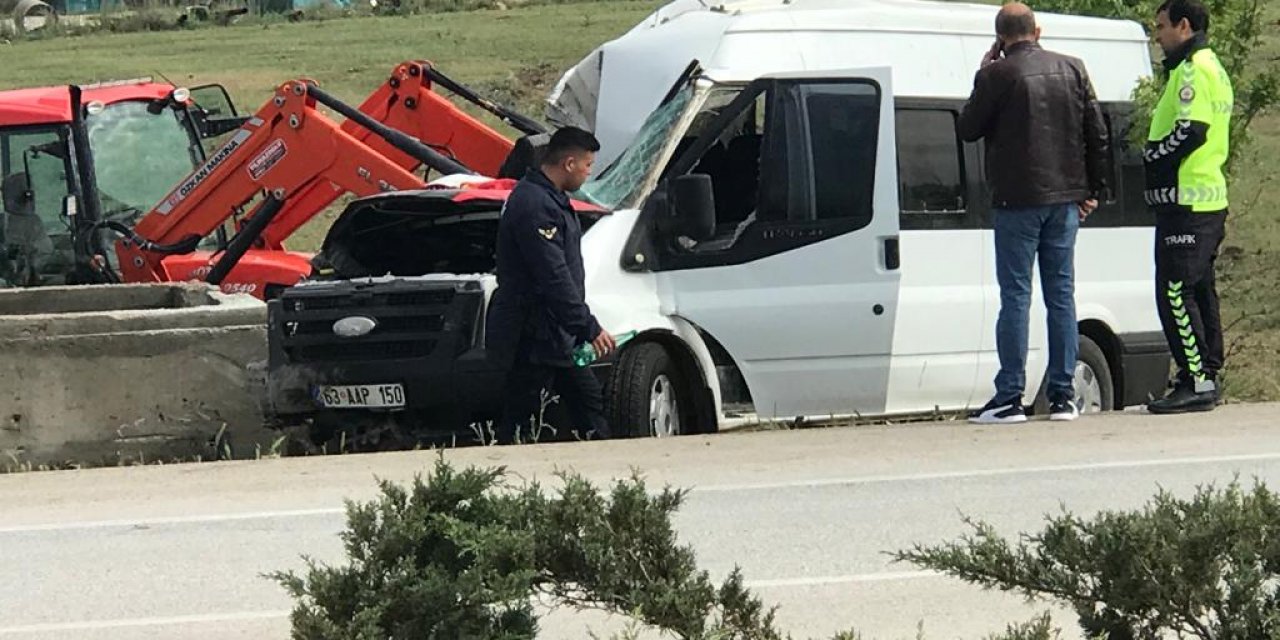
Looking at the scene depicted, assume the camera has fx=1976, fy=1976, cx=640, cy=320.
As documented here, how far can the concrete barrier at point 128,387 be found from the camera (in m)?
10.8

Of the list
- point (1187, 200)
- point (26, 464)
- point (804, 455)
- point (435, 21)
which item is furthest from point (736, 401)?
point (435, 21)

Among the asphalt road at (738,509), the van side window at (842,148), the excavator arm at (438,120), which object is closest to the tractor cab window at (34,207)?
the excavator arm at (438,120)

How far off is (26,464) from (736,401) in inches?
153

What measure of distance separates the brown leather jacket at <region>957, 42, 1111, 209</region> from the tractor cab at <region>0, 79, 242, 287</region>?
20.6ft

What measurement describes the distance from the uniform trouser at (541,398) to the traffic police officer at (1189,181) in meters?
3.11

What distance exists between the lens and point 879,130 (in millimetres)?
10883

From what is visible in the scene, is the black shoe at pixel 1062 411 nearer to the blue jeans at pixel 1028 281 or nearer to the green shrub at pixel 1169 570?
the blue jeans at pixel 1028 281

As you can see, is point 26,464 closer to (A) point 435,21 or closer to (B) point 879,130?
(B) point 879,130

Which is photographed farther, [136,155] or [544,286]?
[136,155]

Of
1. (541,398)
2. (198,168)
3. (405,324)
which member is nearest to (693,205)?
(541,398)

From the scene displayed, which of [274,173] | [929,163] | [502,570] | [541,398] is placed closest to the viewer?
[502,570]

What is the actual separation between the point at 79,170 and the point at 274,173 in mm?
1640

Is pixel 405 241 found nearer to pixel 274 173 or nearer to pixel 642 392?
pixel 642 392

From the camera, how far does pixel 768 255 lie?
10633 millimetres
